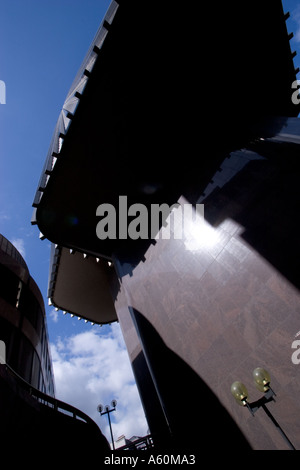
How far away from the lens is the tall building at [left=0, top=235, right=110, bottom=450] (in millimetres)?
7695

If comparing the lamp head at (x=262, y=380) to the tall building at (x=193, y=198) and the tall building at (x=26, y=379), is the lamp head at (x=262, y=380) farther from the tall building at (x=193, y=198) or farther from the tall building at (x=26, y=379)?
the tall building at (x=26, y=379)

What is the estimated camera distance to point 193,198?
13.5 m

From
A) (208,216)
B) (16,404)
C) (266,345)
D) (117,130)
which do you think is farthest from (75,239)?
(266,345)

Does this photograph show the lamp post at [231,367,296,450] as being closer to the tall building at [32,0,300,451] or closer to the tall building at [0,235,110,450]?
the tall building at [32,0,300,451]

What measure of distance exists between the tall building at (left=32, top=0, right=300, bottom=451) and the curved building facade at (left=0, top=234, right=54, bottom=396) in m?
5.83

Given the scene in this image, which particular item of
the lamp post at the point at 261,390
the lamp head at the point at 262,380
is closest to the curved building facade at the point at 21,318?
the lamp post at the point at 261,390

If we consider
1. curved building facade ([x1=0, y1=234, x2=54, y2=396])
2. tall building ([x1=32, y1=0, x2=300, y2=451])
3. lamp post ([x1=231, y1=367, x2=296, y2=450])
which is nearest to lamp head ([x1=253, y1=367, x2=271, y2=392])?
lamp post ([x1=231, y1=367, x2=296, y2=450])

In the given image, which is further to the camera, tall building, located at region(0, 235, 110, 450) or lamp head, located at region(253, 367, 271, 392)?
tall building, located at region(0, 235, 110, 450)

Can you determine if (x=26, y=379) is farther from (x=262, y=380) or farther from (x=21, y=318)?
(x=262, y=380)

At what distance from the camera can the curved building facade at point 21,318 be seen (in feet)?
51.5

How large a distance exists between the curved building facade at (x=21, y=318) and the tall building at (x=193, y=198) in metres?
5.83

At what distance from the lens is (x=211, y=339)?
10.2 m
